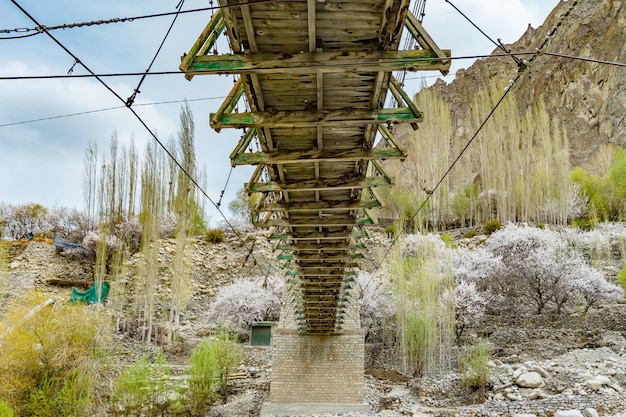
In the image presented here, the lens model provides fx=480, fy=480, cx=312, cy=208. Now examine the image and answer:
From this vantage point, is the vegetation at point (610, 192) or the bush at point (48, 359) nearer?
the bush at point (48, 359)

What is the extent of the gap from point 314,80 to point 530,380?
41.3ft

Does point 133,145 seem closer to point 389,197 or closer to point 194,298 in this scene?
point 194,298

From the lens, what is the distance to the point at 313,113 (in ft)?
12.7

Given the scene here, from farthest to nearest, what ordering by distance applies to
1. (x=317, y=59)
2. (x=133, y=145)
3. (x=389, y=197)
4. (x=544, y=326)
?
(x=389, y=197) → (x=133, y=145) → (x=544, y=326) → (x=317, y=59)

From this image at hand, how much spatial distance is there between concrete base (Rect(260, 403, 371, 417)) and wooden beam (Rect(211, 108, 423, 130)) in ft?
40.9

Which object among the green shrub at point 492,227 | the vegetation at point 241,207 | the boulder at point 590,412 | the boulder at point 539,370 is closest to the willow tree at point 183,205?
the vegetation at point 241,207

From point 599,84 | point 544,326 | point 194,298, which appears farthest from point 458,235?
point 599,84

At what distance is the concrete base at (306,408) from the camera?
47.5 feet

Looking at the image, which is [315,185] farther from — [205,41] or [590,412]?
[590,412]

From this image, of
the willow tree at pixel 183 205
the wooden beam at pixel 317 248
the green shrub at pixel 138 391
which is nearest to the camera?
the wooden beam at pixel 317 248

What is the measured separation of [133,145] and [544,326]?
2284 cm

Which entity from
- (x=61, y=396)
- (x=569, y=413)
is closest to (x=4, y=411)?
(x=61, y=396)

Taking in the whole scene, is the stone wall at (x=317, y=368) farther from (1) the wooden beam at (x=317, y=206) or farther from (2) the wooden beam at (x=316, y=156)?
(2) the wooden beam at (x=316, y=156)

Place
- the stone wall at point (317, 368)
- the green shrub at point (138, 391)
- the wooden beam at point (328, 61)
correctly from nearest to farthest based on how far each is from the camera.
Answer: the wooden beam at point (328, 61) < the green shrub at point (138, 391) < the stone wall at point (317, 368)
